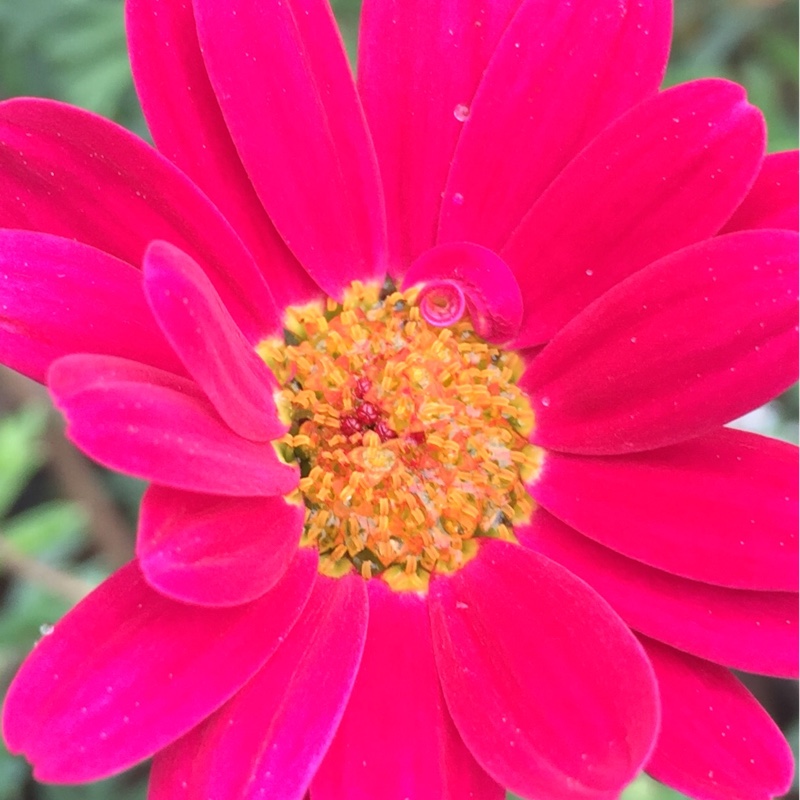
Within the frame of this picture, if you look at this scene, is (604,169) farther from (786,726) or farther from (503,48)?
(786,726)

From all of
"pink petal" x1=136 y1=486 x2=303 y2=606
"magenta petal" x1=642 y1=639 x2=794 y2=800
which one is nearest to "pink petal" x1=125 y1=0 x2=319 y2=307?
"pink petal" x1=136 y1=486 x2=303 y2=606

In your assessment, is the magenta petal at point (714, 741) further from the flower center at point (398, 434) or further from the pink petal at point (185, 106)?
the pink petal at point (185, 106)

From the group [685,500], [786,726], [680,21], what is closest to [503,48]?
[685,500]

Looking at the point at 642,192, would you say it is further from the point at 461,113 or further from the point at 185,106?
the point at 185,106

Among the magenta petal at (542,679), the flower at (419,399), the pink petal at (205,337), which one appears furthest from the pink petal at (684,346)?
the pink petal at (205,337)

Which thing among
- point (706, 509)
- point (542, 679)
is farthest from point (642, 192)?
point (542, 679)

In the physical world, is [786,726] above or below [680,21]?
below
